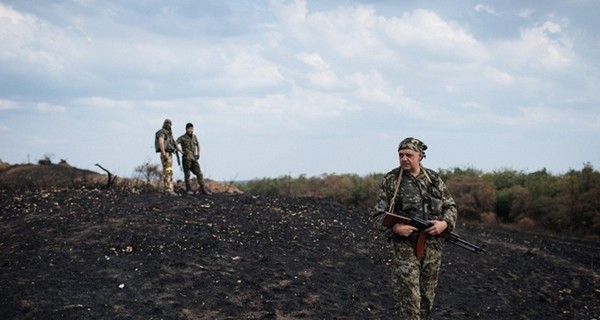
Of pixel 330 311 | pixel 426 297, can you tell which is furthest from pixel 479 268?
pixel 426 297

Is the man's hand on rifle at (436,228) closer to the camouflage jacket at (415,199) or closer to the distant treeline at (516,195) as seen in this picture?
the camouflage jacket at (415,199)

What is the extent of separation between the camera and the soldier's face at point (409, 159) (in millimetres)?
5598

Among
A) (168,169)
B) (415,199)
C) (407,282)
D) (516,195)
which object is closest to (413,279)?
(407,282)

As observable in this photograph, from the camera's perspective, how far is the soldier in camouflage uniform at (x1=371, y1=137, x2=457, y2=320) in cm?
546

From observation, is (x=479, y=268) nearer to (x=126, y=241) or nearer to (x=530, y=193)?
(x=126, y=241)

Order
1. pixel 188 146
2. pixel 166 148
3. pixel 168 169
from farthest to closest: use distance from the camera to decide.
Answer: pixel 188 146 → pixel 168 169 → pixel 166 148

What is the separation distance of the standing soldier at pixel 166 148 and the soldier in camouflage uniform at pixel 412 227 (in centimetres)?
907

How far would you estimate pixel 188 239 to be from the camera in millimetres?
10234

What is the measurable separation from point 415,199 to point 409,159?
1.35 feet

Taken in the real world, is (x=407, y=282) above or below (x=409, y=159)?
below

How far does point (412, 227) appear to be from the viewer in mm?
5430

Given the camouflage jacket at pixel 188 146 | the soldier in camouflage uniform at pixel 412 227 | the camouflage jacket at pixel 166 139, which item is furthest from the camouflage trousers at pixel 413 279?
the camouflage jacket at pixel 188 146

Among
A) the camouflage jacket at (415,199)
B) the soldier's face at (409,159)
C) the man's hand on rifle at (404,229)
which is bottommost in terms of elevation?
the man's hand on rifle at (404,229)

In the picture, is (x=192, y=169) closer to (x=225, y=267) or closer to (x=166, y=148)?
(x=166, y=148)
